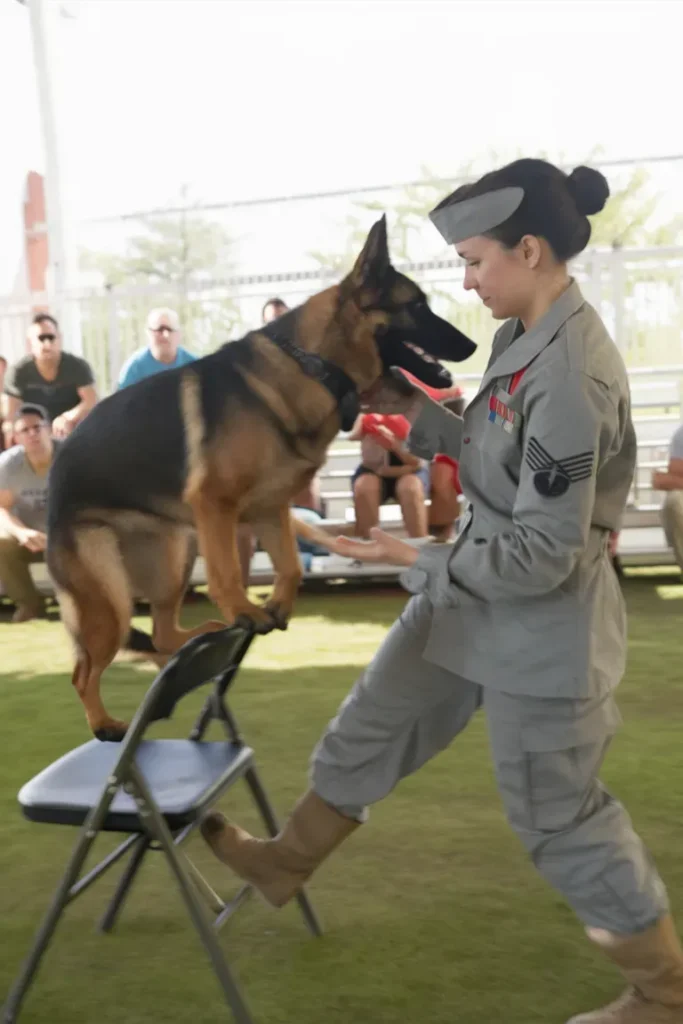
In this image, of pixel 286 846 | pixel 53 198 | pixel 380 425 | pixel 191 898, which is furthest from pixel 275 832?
pixel 53 198

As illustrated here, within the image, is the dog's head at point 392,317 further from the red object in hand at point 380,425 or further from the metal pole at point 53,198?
the metal pole at point 53,198

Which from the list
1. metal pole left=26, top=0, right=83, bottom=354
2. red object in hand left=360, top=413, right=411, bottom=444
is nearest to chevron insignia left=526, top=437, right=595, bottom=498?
red object in hand left=360, top=413, right=411, bottom=444

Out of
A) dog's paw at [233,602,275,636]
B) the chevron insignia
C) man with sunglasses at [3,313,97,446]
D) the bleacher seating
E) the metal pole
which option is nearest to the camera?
the chevron insignia

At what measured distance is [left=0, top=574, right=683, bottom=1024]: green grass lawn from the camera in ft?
6.47

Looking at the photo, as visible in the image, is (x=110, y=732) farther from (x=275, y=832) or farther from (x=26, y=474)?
(x=26, y=474)

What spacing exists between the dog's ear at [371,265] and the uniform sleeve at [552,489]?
0.53 meters

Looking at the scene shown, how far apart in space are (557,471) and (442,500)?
16.1ft

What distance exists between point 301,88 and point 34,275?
14.9 ft

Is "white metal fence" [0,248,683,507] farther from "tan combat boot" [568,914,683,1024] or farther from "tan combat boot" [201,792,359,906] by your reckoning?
"tan combat boot" [568,914,683,1024]

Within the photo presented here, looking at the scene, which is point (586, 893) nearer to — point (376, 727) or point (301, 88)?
point (376, 727)

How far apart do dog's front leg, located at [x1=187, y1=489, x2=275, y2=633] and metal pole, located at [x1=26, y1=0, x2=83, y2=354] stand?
7078 mm

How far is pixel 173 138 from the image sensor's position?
43.6 ft

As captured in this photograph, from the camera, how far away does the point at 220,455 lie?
181cm

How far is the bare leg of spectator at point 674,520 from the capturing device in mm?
6109
